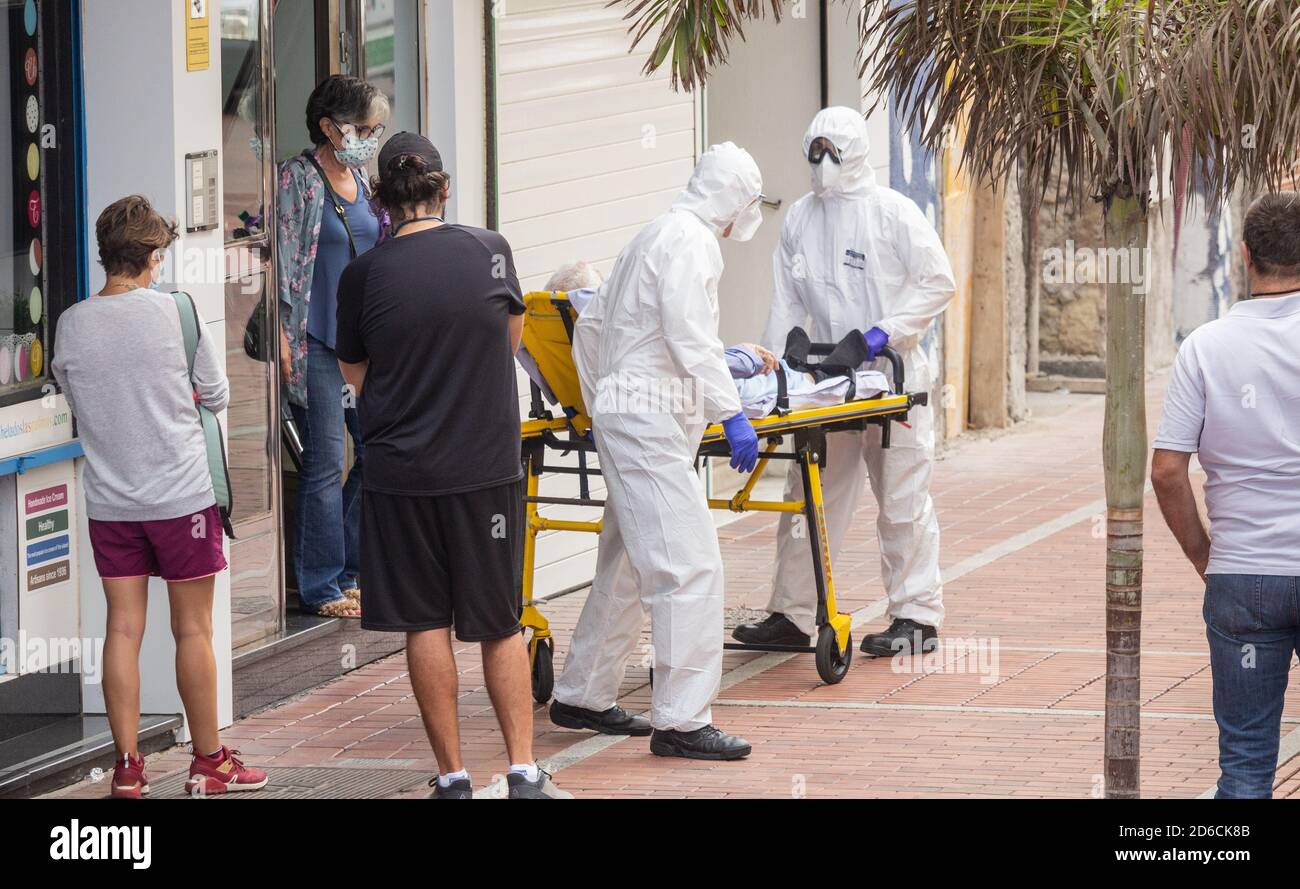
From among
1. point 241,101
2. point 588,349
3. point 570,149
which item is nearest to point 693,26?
point 588,349

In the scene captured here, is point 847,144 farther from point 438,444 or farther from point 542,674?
point 438,444

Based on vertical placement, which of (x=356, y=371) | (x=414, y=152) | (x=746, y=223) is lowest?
(x=356, y=371)

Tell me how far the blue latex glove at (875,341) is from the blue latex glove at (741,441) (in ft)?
4.79

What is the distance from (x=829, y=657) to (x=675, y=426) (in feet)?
4.95

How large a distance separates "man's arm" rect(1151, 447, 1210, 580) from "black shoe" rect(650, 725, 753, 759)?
6.88 feet

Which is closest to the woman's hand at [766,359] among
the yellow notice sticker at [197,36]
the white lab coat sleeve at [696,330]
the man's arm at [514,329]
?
the white lab coat sleeve at [696,330]

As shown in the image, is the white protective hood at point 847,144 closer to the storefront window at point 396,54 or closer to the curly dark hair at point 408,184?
the storefront window at point 396,54

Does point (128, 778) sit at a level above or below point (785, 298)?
below

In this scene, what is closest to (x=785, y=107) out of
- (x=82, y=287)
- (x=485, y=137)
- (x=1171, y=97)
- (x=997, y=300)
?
(x=997, y=300)

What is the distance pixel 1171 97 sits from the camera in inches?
193

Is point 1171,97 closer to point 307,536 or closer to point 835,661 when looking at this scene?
point 835,661

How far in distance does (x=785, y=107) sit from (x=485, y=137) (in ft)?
14.5

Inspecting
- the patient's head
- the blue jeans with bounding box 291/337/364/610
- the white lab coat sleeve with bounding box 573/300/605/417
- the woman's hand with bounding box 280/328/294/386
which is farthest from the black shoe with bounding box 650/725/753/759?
the woman's hand with bounding box 280/328/294/386

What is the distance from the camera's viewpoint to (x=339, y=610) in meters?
8.44
